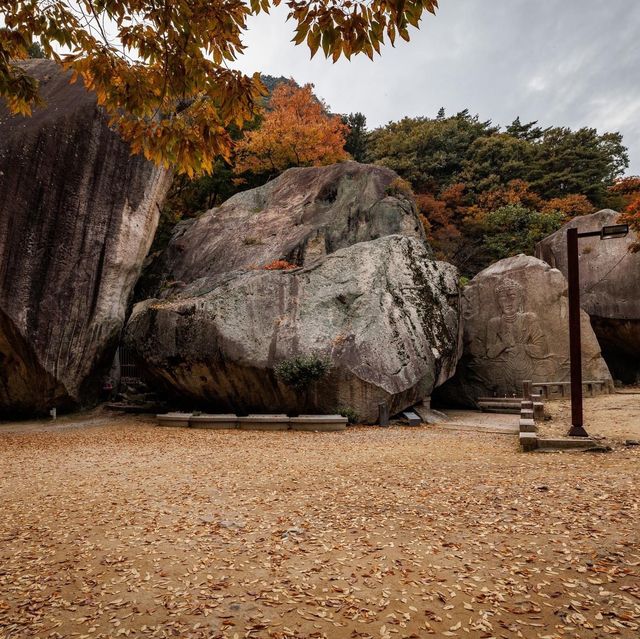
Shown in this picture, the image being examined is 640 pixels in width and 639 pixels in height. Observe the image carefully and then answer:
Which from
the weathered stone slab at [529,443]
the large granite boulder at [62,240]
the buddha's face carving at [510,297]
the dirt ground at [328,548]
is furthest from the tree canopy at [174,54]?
the buddha's face carving at [510,297]

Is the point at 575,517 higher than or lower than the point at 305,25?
lower

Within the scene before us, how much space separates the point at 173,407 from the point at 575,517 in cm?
1233

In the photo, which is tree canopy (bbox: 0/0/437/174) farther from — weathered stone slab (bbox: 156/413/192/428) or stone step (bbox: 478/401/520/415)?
stone step (bbox: 478/401/520/415)

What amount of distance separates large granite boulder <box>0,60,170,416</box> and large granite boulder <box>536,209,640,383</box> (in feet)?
56.5

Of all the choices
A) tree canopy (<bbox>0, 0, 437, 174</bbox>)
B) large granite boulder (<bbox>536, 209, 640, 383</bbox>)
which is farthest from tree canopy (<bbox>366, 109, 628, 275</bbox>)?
tree canopy (<bbox>0, 0, 437, 174</bbox>)

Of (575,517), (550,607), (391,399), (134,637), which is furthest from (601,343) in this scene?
(134,637)

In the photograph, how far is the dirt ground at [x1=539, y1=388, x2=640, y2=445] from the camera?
8.06 m

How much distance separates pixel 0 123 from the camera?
12.2m

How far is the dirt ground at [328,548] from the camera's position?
2.80 meters

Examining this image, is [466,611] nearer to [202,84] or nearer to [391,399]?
[202,84]

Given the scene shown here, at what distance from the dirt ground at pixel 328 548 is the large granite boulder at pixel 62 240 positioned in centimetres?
680

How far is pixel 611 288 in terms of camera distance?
60.0 ft

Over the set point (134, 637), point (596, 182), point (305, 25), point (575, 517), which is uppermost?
point (596, 182)

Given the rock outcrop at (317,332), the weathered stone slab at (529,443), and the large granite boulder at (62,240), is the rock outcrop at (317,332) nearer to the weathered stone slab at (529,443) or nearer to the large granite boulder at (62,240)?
the large granite boulder at (62,240)
